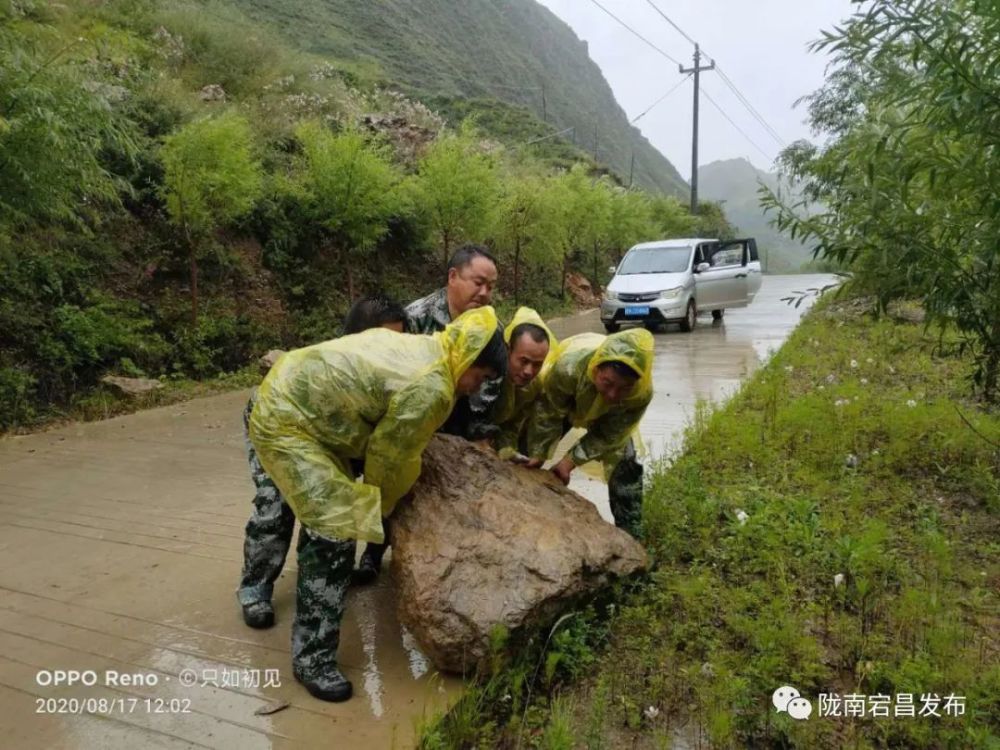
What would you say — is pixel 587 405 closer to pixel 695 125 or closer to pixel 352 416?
pixel 352 416

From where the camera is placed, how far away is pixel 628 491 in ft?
12.3

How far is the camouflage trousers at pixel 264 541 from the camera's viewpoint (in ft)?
10.4

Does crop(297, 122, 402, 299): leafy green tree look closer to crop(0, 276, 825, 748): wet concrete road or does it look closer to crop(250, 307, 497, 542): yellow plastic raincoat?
crop(0, 276, 825, 748): wet concrete road

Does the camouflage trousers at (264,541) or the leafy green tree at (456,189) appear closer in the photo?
Answer: the camouflage trousers at (264,541)

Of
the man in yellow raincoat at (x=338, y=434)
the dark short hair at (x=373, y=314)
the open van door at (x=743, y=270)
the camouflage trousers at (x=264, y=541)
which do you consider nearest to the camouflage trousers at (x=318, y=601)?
the man in yellow raincoat at (x=338, y=434)

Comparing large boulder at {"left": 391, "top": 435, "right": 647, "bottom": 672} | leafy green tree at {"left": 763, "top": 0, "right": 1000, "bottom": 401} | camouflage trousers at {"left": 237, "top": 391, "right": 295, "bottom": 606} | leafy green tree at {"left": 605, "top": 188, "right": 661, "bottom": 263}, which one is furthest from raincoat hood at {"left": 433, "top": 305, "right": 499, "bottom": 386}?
leafy green tree at {"left": 605, "top": 188, "right": 661, "bottom": 263}

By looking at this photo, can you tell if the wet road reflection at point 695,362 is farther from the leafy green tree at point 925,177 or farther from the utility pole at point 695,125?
the utility pole at point 695,125

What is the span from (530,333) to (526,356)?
0.32ft

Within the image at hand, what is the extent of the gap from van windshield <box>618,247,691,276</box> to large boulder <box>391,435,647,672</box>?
11.1 meters

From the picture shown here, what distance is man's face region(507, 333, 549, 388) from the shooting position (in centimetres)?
317

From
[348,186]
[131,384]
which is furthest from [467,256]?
[348,186]

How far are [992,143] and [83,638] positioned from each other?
4.17 metres

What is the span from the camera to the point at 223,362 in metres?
9.25

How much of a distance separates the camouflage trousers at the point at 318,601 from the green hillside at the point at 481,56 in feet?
96.7
